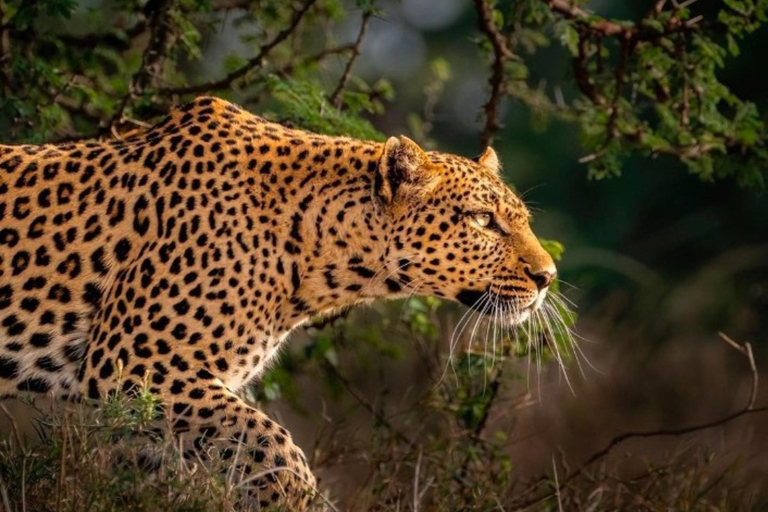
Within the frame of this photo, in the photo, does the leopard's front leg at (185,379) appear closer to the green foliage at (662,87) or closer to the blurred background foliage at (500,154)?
the blurred background foliage at (500,154)

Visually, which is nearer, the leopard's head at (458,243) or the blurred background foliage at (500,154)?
the leopard's head at (458,243)

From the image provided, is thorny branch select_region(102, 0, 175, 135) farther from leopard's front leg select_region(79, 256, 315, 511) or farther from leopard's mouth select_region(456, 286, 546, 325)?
leopard's mouth select_region(456, 286, 546, 325)

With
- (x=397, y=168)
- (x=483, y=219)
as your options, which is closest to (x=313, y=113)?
(x=397, y=168)

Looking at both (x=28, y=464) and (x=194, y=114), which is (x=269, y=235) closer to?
(x=194, y=114)

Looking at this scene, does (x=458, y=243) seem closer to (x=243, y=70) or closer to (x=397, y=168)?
(x=397, y=168)

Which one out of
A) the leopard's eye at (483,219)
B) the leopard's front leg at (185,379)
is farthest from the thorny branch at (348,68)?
the leopard's front leg at (185,379)

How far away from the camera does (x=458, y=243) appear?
349 inches

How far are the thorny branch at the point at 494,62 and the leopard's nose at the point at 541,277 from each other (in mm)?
2412

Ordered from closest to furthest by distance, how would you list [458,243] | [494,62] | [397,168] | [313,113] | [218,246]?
[218,246] < [397,168] < [458,243] < [313,113] < [494,62]

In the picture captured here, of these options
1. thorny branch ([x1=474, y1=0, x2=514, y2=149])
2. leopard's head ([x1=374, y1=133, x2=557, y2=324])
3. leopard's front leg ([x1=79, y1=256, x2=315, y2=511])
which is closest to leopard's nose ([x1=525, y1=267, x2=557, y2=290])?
leopard's head ([x1=374, y1=133, x2=557, y2=324])

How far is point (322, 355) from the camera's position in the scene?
12008mm

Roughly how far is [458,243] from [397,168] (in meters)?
0.51

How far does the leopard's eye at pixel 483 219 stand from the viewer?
351 inches

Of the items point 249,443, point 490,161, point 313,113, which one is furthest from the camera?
point 313,113
